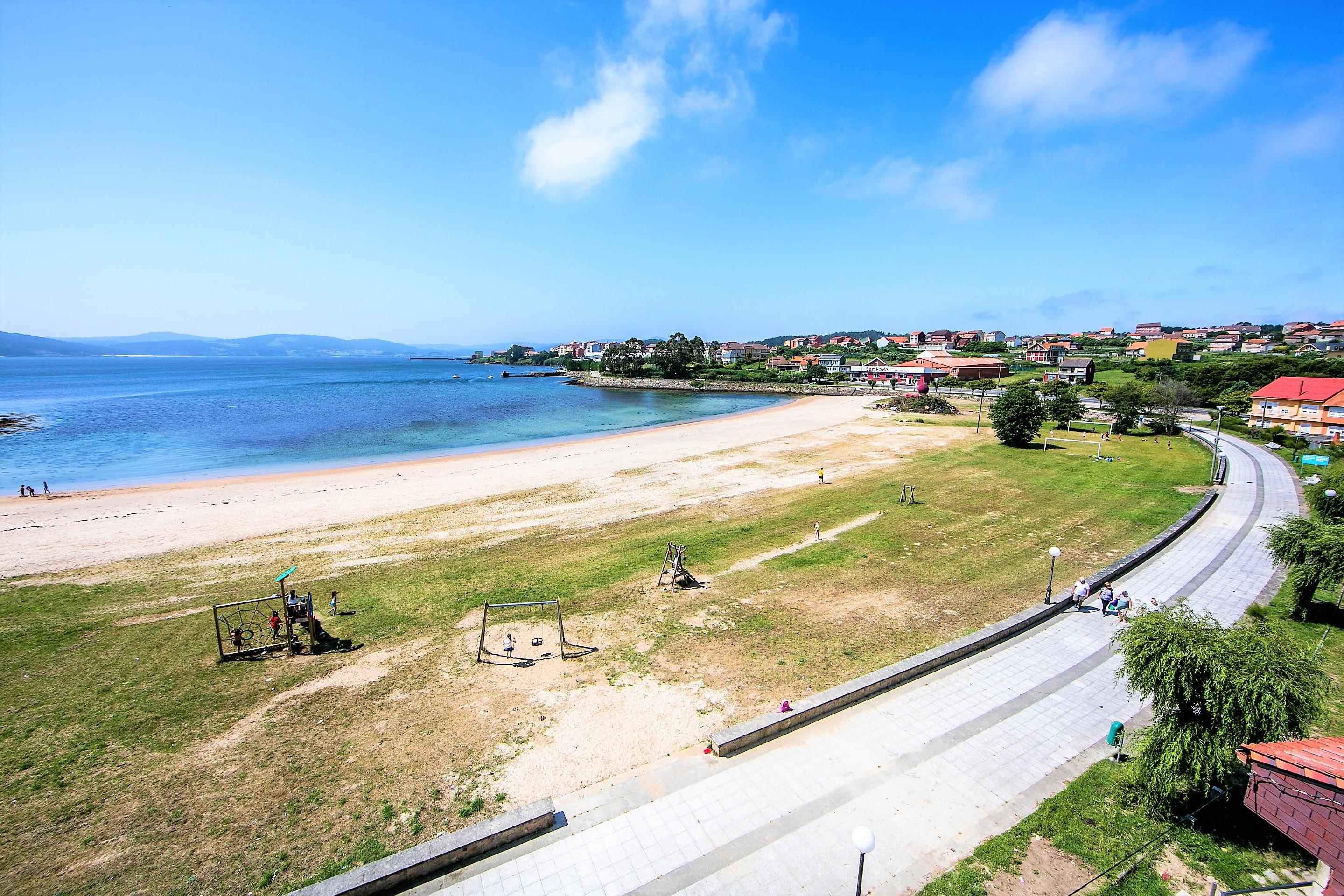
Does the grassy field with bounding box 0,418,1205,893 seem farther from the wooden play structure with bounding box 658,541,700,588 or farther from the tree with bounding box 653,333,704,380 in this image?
the tree with bounding box 653,333,704,380

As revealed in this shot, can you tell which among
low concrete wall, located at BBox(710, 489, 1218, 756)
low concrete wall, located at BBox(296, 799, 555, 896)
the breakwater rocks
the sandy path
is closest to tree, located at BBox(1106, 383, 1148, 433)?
the sandy path

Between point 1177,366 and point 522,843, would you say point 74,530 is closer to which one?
point 522,843

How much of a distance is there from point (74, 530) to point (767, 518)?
97.1 feet

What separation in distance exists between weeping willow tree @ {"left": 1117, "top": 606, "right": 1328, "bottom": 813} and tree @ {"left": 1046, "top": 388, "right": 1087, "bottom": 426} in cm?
4381

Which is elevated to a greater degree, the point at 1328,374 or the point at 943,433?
the point at 1328,374

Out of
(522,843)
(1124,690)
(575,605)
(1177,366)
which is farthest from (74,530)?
(1177,366)

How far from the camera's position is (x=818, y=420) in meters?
57.3

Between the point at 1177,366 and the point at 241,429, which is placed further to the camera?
the point at 1177,366

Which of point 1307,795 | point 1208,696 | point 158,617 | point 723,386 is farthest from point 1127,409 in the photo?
point 723,386

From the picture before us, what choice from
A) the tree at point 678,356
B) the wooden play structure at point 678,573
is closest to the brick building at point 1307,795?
the wooden play structure at point 678,573

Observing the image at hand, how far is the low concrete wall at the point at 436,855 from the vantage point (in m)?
6.44

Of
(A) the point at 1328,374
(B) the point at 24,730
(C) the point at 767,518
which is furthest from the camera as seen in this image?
(A) the point at 1328,374

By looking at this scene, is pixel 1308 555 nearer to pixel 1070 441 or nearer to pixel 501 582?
pixel 501 582

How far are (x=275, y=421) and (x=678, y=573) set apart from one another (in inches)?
2677
